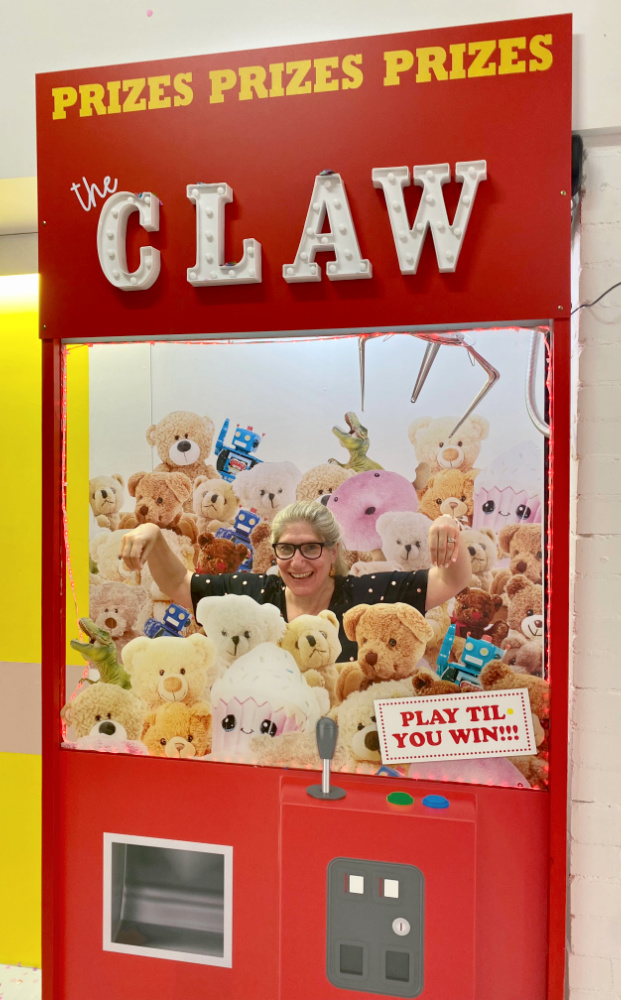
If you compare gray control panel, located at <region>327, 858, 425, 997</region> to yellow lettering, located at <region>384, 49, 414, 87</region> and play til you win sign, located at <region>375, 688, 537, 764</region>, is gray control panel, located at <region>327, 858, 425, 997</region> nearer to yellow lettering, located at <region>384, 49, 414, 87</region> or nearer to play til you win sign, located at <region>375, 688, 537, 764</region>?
play til you win sign, located at <region>375, 688, 537, 764</region>

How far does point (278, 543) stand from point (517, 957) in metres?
1.05

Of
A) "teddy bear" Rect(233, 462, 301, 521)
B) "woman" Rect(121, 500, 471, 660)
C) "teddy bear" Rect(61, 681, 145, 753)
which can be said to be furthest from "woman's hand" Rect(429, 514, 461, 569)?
"teddy bear" Rect(61, 681, 145, 753)

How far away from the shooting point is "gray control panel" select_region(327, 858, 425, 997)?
1536 mm

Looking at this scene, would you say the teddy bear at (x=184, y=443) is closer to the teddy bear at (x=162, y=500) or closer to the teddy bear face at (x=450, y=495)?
the teddy bear at (x=162, y=500)

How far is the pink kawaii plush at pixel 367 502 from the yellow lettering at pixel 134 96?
1.03m

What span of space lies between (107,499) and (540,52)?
4.60 feet

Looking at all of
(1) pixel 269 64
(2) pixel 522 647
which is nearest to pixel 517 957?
(2) pixel 522 647

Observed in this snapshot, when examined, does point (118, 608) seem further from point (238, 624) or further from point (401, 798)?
point (401, 798)

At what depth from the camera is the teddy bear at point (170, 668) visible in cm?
171

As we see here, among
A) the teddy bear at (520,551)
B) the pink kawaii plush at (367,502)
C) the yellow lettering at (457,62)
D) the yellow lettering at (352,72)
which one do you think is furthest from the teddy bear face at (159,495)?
the yellow lettering at (457,62)

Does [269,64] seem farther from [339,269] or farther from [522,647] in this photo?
[522,647]

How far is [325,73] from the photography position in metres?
1.61

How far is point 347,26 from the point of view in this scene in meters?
1.71

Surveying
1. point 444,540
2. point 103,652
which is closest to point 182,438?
point 103,652
